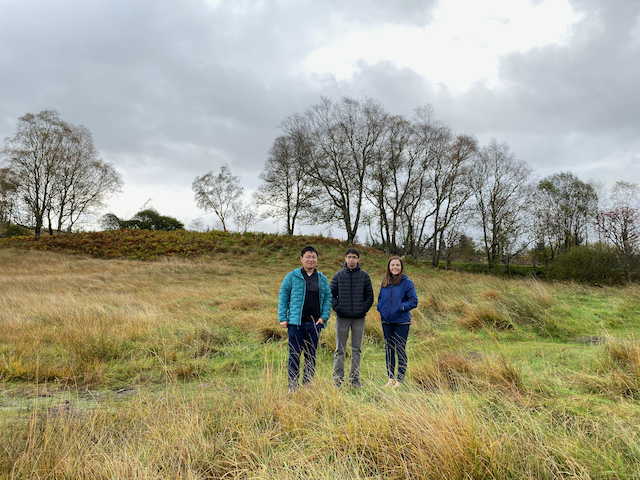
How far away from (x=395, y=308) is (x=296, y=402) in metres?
1.99

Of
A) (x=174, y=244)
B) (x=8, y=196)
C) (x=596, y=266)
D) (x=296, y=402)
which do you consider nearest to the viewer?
(x=296, y=402)

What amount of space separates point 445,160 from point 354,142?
7539 mm

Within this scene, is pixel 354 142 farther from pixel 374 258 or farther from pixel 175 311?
pixel 175 311

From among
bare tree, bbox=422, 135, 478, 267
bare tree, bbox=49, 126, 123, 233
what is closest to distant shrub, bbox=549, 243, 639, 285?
bare tree, bbox=422, 135, 478, 267

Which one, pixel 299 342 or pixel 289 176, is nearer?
pixel 299 342

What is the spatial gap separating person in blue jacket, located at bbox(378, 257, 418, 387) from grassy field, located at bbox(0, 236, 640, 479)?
0.31 m

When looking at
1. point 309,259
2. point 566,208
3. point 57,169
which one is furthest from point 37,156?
point 566,208

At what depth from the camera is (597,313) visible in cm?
890

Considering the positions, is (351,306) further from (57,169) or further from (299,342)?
(57,169)

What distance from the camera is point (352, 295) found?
4449mm

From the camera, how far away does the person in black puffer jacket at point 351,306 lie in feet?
14.5

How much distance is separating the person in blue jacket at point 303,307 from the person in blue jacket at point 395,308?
32.0 inches

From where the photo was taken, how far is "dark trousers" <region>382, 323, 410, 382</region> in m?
4.30

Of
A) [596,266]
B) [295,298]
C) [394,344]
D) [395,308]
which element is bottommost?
[394,344]
